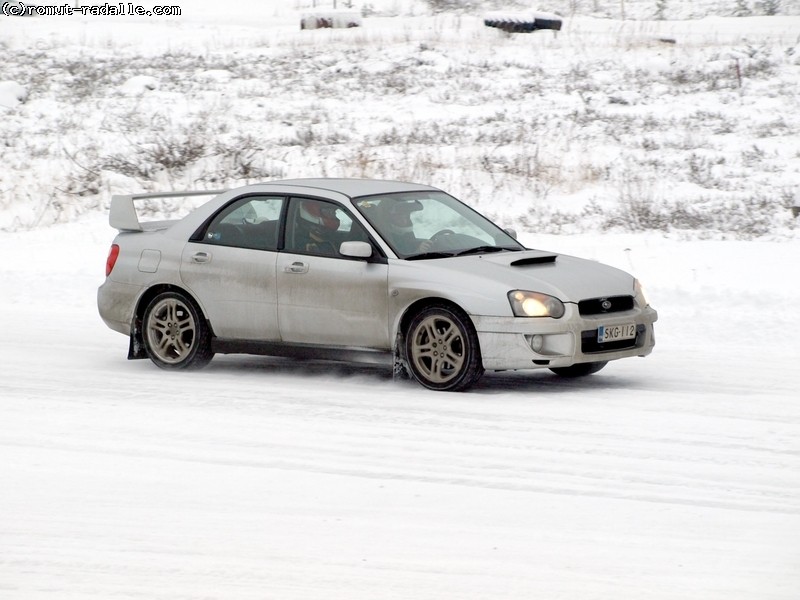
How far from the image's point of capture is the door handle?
33.9 ft

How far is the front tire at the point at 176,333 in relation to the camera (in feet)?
35.6

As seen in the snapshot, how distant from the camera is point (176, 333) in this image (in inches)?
432

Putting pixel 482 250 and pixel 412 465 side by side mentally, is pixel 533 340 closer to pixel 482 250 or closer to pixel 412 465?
pixel 482 250

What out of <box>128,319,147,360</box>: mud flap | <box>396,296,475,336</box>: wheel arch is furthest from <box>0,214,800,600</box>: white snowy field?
<box>396,296,475,336</box>: wheel arch

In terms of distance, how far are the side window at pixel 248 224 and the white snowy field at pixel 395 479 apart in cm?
104

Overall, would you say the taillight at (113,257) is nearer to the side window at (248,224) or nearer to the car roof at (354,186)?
the side window at (248,224)

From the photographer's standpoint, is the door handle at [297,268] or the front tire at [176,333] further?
the front tire at [176,333]

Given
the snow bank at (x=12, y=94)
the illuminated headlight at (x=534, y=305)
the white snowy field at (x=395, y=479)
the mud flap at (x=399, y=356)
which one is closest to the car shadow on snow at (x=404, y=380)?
the white snowy field at (x=395, y=479)

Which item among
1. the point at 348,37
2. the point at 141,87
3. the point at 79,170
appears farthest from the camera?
the point at 348,37

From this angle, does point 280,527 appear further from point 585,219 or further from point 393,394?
point 585,219

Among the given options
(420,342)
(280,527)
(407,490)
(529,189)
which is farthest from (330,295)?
(529,189)

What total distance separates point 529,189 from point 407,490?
14.3 meters

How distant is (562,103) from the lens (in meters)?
26.4

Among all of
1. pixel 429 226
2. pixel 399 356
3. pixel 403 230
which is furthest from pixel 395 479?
pixel 403 230
